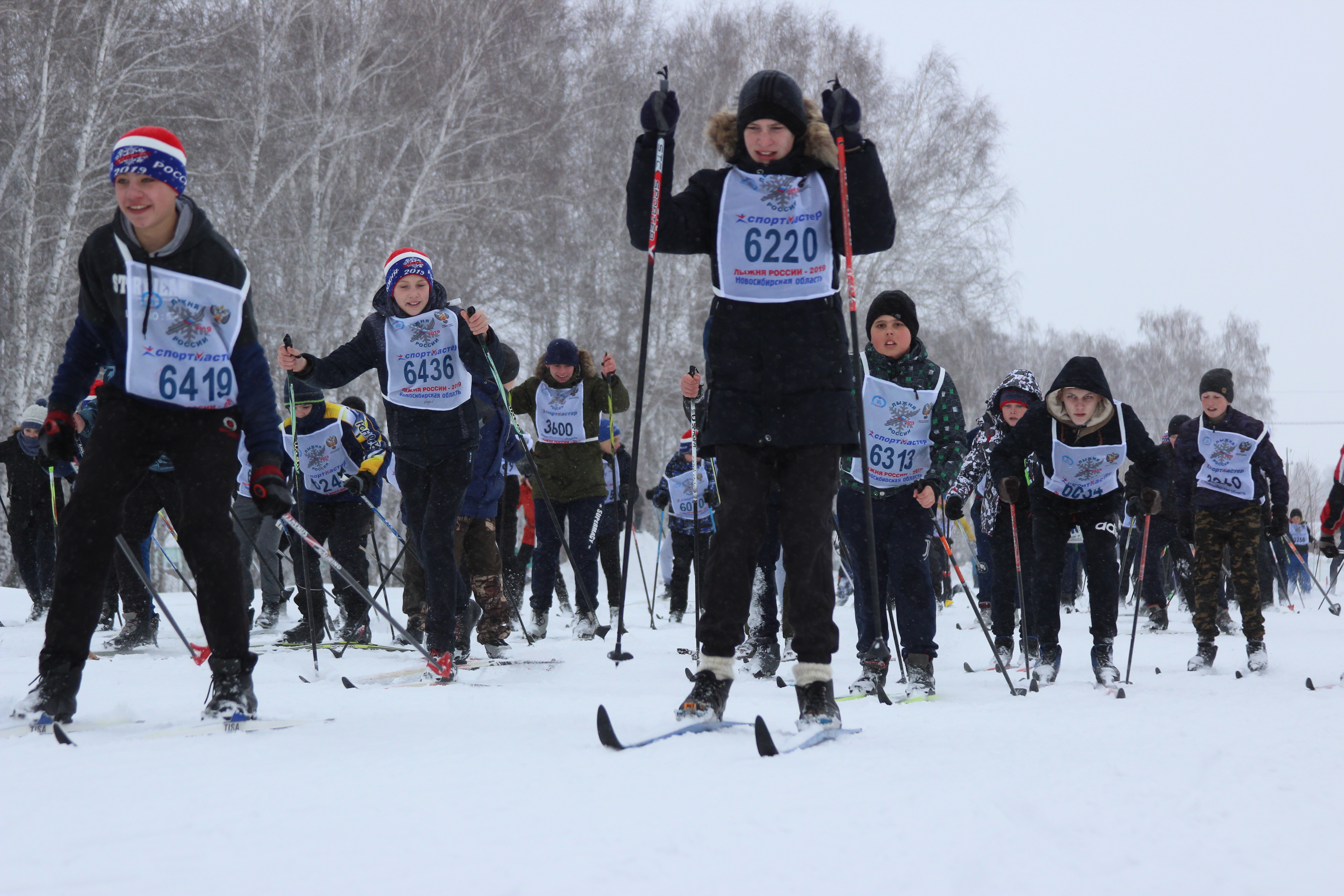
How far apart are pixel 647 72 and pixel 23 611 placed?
1724 cm

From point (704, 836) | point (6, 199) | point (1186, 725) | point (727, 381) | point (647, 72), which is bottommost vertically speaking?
point (1186, 725)

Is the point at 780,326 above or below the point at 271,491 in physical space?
above

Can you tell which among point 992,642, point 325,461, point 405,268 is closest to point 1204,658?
point 992,642

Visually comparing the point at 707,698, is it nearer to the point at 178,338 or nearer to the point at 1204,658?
the point at 178,338

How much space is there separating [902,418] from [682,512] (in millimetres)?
5630

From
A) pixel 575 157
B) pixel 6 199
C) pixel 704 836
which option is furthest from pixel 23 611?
pixel 575 157

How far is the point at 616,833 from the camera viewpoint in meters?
2.05

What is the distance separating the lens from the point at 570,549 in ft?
26.4

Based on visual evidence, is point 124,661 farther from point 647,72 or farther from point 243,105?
point 647,72

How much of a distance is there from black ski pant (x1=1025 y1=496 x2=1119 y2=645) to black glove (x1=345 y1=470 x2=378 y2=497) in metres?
3.55

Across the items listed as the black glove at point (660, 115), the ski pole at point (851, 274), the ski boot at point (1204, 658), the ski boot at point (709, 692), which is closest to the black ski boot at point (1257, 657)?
the ski boot at point (1204, 658)

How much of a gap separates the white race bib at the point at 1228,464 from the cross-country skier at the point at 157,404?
18.7ft

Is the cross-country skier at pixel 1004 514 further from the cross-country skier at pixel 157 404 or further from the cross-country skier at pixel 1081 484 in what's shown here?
the cross-country skier at pixel 157 404

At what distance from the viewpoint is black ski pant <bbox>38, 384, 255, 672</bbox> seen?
10.6 ft
